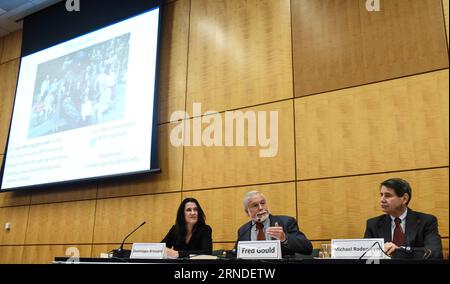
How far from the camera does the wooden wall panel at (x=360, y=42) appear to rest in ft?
10.2

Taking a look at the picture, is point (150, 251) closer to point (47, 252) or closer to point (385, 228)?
point (385, 228)

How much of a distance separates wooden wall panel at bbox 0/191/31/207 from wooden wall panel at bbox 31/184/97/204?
4.2 inches

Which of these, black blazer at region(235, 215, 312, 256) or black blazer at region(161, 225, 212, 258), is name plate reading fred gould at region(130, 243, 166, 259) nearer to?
black blazer at region(161, 225, 212, 258)

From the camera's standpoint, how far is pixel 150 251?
8.32 feet

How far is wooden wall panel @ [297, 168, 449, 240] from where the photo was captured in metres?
2.85

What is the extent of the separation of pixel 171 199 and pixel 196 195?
0.26 meters

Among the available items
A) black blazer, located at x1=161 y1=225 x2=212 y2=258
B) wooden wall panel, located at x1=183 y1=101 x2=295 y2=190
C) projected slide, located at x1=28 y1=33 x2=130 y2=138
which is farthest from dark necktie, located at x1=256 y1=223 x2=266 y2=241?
projected slide, located at x1=28 y1=33 x2=130 y2=138

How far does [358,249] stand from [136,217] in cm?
254

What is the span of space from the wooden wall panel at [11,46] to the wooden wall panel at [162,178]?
109 inches

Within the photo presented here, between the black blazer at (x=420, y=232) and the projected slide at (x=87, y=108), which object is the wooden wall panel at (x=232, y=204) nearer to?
the projected slide at (x=87, y=108)

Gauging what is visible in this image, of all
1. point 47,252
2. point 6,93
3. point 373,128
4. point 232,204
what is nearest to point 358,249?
point 373,128

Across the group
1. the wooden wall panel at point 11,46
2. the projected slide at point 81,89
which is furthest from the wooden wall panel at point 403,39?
the wooden wall panel at point 11,46
